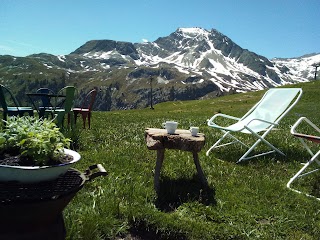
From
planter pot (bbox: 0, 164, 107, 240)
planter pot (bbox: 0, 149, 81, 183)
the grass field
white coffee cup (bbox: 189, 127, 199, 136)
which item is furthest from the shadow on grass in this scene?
planter pot (bbox: 0, 149, 81, 183)

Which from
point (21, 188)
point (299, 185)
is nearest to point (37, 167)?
point (21, 188)

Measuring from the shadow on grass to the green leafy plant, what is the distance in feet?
9.70

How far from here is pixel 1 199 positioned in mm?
2514

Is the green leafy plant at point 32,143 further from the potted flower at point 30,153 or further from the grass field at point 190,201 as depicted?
the grass field at point 190,201

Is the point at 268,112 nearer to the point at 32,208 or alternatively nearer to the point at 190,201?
the point at 190,201

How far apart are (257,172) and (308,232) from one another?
2.67m

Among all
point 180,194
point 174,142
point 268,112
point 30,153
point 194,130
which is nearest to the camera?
point 30,153

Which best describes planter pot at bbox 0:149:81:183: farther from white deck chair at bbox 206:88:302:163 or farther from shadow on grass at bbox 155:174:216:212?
white deck chair at bbox 206:88:302:163

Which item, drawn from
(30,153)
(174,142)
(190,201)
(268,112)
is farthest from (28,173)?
(268,112)

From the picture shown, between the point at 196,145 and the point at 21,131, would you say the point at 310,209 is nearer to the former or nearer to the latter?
the point at 196,145

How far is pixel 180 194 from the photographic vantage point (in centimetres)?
601

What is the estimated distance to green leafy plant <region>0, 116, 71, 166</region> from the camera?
2.78m

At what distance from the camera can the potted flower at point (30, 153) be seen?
2688 millimetres

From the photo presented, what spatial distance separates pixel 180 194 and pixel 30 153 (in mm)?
3669
